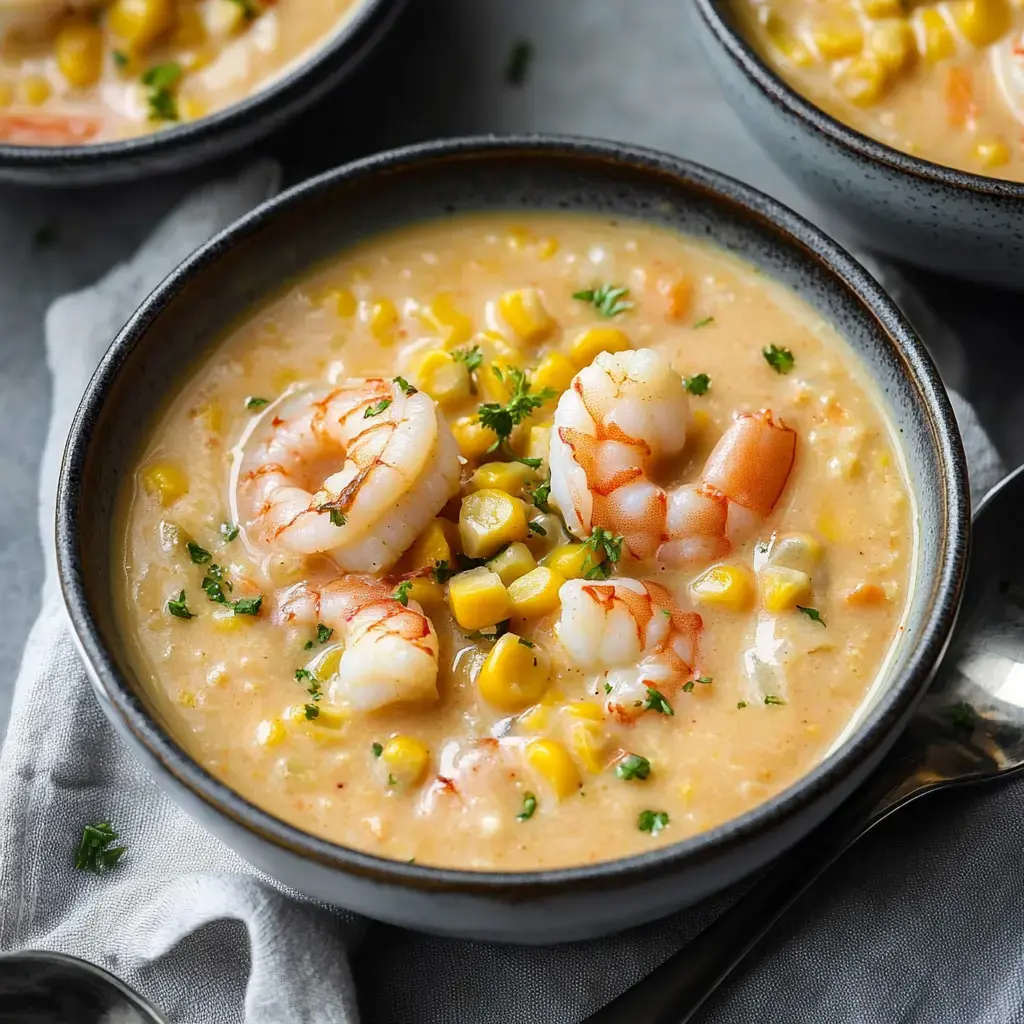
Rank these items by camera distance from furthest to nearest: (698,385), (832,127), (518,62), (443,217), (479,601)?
(518,62)
(443,217)
(832,127)
(698,385)
(479,601)

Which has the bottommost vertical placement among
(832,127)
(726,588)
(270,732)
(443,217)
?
(270,732)

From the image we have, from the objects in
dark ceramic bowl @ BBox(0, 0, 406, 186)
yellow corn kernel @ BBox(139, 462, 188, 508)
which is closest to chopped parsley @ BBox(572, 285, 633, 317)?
yellow corn kernel @ BBox(139, 462, 188, 508)

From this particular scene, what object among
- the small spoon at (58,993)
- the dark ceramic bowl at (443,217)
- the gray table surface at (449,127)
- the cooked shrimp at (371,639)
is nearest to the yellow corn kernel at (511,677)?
the cooked shrimp at (371,639)

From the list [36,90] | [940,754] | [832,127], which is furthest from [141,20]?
[940,754]

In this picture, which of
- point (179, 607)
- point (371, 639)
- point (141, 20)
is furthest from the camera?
point (141, 20)

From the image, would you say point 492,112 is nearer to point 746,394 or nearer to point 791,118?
point 791,118

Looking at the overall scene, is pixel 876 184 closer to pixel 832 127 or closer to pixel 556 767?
pixel 832 127

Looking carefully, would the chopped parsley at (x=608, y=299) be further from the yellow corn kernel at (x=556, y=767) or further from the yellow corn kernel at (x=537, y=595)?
the yellow corn kernel at (x=556, y=767)
